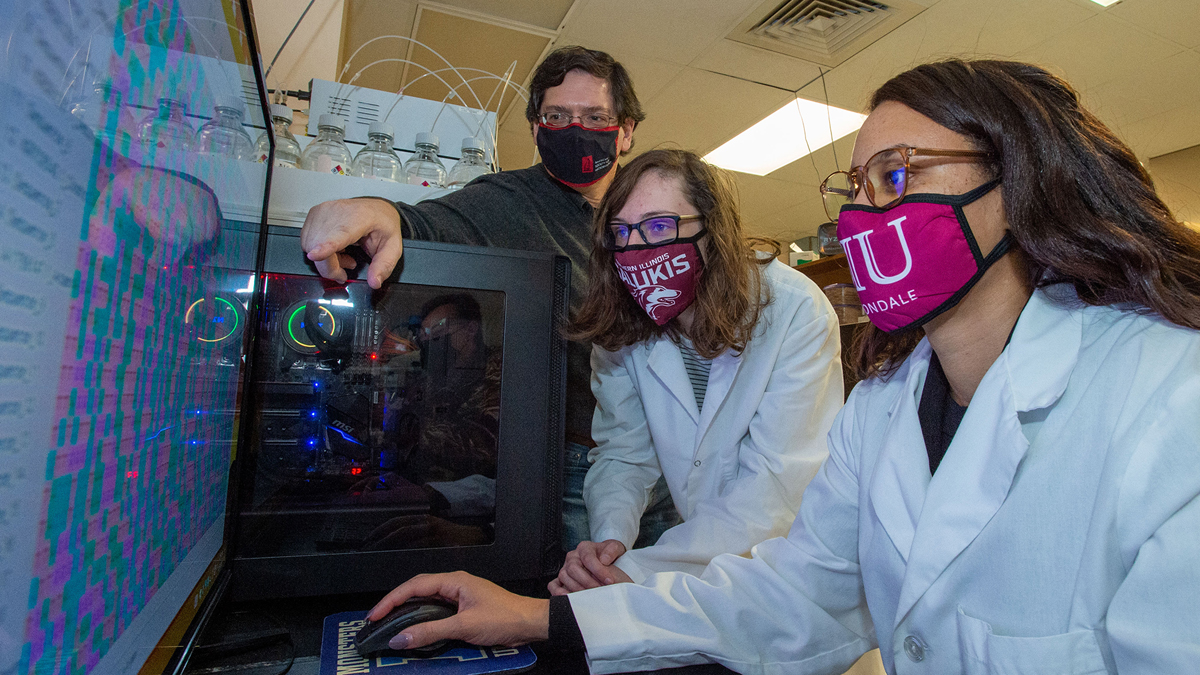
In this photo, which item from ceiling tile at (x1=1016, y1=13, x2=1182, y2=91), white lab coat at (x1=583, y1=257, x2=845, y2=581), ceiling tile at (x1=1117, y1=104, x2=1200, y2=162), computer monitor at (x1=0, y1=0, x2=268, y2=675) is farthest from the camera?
ceiling tile at (x1=1117, y1=104, x2=1200, y2=162)

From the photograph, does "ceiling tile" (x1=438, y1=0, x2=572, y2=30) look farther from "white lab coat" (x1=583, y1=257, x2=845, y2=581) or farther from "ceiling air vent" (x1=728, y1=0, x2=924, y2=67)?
"white lab coat" (x1=583, y1=257, x2=845, y2=581)

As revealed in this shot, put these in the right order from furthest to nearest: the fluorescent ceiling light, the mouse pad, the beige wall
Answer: the beige wall → the fluorescent ceiling light → the mouse pad

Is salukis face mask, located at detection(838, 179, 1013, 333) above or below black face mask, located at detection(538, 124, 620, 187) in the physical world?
below

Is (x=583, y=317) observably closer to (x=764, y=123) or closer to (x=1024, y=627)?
(x=1024, y=627)

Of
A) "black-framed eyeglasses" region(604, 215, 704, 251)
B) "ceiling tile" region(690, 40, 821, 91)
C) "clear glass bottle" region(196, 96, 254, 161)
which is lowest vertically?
"clear glass bottle" region(196, 96, 254, 161)

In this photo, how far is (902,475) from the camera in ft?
2.33

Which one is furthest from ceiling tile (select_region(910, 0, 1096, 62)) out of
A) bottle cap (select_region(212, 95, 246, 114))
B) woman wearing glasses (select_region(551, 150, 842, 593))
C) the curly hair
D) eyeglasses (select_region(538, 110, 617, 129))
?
bottle cap (select_region(212, 95, 246, 114))

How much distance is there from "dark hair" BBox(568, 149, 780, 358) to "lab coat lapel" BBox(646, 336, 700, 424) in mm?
69

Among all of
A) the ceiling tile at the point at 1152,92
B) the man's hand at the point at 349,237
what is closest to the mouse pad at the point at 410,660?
the man's hand at the point at 349,237

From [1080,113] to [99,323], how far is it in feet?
2.69

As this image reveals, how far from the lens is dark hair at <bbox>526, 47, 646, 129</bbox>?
1329mm

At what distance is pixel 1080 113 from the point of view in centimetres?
64

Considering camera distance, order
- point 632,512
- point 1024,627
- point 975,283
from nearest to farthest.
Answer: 1. point 1024,627
2. point 975,283
3. point 632,512

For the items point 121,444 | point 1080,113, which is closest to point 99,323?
point 121,444
